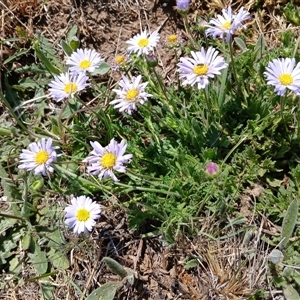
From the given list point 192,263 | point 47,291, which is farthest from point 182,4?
point 47,291

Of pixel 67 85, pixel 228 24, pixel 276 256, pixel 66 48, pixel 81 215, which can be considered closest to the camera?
pixel 276 256

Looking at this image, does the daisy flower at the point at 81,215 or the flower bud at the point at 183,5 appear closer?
the daisy flower at the point at 81,215

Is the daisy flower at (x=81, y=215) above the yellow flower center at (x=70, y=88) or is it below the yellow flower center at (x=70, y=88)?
below

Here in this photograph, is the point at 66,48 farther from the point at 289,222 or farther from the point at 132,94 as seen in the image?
the point at 289,222

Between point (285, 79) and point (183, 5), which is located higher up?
point (183, 5)

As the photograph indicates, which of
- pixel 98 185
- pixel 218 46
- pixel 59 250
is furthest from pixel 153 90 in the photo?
pixel 59 250

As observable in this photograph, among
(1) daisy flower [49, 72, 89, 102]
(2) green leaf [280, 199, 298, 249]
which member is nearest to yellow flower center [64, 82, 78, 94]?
(1) daisy flower [49, 72, 89, 102]

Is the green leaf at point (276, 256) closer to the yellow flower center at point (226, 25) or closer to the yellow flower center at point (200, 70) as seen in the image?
the yellow flower center at point (200, 70)

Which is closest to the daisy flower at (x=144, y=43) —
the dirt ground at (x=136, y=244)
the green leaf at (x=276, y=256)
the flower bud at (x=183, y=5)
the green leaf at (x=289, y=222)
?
the flower bud at (x=183, y=5)
